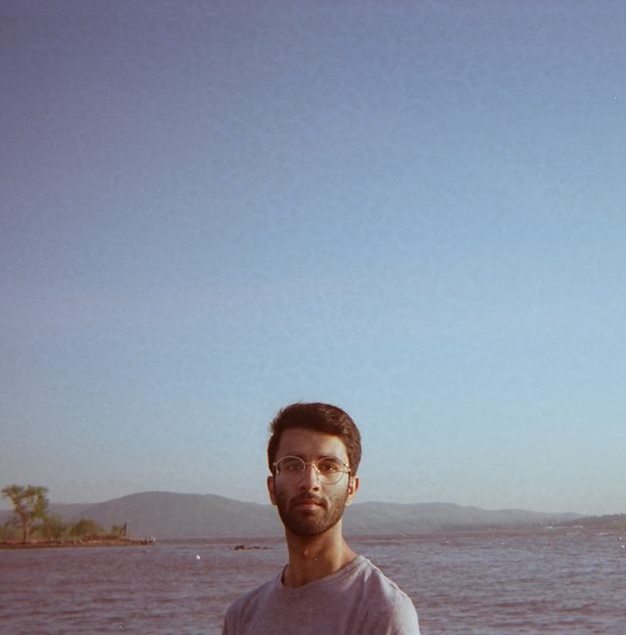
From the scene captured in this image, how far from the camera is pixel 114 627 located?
25.3 m

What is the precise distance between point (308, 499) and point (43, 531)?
151 metres

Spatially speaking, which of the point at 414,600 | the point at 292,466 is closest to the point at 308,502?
the point at 292,466

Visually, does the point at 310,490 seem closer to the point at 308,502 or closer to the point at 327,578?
the point at 308,502

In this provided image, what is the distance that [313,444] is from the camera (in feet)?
8.50

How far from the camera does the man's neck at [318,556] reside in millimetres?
2523

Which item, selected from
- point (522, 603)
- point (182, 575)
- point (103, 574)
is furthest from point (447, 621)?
point (103, 574)

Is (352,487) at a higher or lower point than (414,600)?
higher

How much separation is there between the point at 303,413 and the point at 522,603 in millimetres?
31153

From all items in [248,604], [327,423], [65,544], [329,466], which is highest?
[327,423]

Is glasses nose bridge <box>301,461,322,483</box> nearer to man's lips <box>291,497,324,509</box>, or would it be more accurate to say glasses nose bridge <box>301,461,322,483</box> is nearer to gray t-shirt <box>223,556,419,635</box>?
man's lips <box>291,497,324,509</box>

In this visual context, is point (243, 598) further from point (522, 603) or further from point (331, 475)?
point (522, 603)

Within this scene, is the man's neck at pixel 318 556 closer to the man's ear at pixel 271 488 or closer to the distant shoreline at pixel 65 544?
the man's ear at pixel 271 488

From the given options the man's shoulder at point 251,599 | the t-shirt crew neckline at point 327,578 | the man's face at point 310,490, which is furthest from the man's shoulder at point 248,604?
the man's face at point 310,490

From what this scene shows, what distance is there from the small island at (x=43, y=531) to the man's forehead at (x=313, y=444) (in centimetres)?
12350
